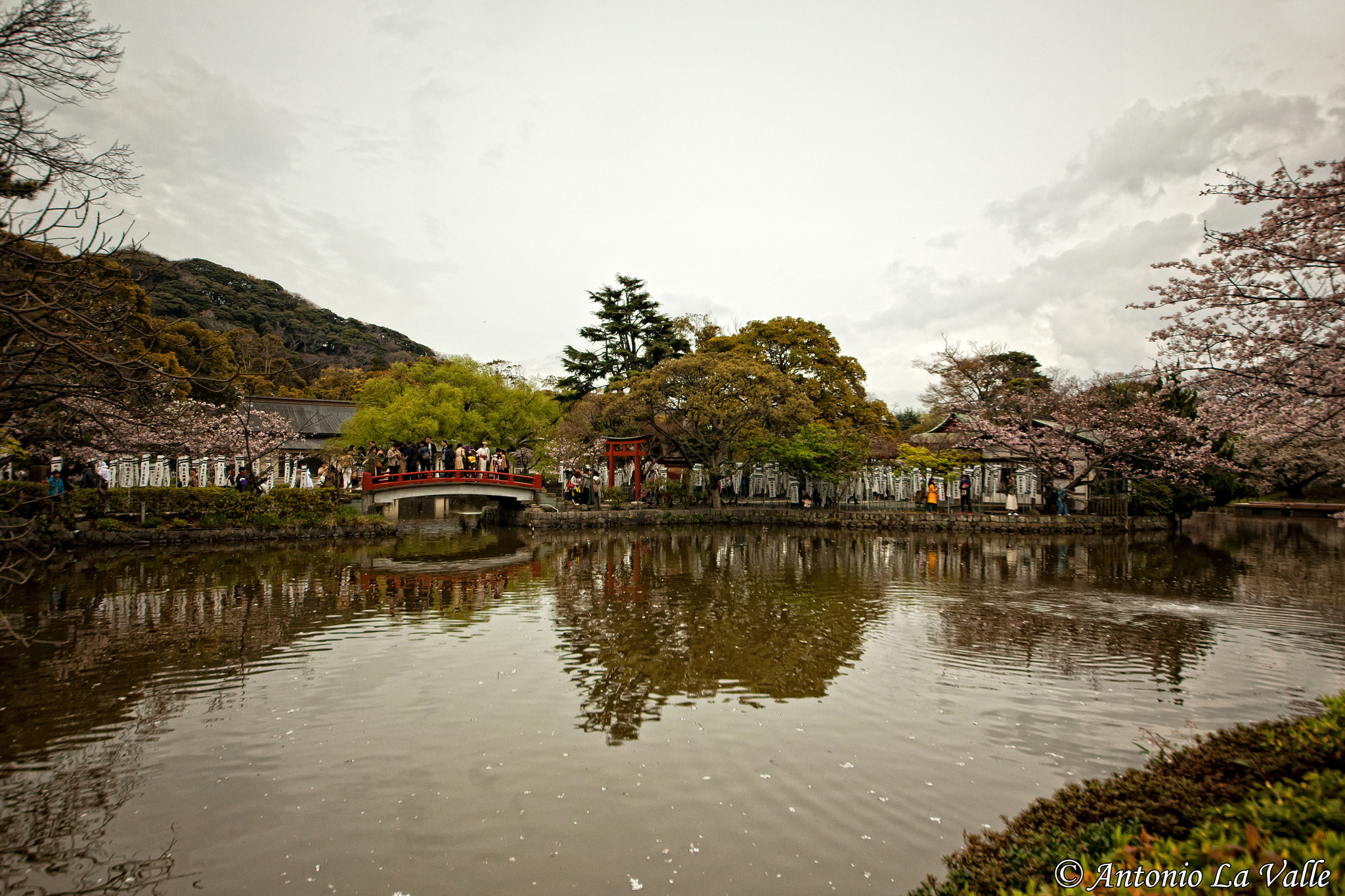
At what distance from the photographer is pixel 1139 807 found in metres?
3.89

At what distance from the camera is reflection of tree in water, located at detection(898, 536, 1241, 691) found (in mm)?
8836

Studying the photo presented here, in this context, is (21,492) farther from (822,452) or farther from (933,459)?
(933,459)

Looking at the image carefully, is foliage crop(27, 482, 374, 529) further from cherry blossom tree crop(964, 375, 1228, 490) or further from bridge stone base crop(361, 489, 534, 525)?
cherry blossom tree crop(964, 375, 1228, 490)

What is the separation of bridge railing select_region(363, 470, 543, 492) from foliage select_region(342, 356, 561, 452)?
3729 mm

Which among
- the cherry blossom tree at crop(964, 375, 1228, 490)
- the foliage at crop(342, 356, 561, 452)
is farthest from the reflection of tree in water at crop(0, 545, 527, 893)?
the cherry blossom tree at crop(964, 375, 1228, 490)

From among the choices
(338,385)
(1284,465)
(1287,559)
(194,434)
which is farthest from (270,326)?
(1284,465)

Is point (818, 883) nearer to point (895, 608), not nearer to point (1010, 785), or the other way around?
point (1010, 785)

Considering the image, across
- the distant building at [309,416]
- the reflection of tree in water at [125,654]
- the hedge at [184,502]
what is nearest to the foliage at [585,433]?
the hedge at [184,502]

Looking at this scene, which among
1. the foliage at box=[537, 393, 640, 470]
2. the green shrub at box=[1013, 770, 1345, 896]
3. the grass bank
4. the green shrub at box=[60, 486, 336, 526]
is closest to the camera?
the green shrub at box=[1013, 770, 1345, 896]

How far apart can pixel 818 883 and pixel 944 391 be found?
3251 cm

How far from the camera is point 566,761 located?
5820 mm

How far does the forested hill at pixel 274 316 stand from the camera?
156 ft

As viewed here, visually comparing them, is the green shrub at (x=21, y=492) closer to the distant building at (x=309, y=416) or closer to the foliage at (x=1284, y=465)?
the distant building at (x=309, y=416)

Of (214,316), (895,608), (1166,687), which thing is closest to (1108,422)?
(895,608)
